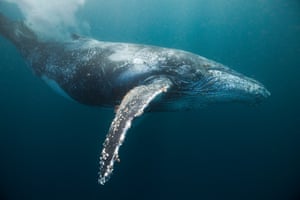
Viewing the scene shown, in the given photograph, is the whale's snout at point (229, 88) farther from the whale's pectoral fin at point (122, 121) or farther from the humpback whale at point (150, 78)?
the whale's pectoral fin at point (122, 121)

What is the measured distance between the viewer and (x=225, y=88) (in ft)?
23.5

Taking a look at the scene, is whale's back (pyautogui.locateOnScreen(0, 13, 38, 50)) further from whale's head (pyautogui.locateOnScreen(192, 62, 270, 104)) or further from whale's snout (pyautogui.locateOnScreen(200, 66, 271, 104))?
whale's snout (pyautogui.locateOnScreen(200, 66, 271, 104))

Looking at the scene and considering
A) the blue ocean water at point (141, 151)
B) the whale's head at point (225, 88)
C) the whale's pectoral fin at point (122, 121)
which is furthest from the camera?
the blue ocean water at point (141, 151)

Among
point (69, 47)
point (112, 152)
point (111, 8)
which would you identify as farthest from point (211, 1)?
point (112, 152)

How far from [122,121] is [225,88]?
356 cm

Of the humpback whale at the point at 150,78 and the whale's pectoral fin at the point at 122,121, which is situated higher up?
the humpback whale at the point at 150,78

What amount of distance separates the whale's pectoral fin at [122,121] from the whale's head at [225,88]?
1.62m

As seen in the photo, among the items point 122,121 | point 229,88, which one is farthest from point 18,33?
point 229,88

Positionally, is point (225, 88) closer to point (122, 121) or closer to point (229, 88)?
point (229, 88)

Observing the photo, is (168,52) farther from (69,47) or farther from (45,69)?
(45,69)

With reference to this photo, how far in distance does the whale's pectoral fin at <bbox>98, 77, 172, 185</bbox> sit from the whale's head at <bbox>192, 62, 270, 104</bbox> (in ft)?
5.33

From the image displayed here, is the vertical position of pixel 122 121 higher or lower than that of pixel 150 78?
lower

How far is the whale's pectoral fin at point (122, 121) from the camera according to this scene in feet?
14.0

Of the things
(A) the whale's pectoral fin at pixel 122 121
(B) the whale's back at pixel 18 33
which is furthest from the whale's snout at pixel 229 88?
(B) the whale's back at pixel 18 33
